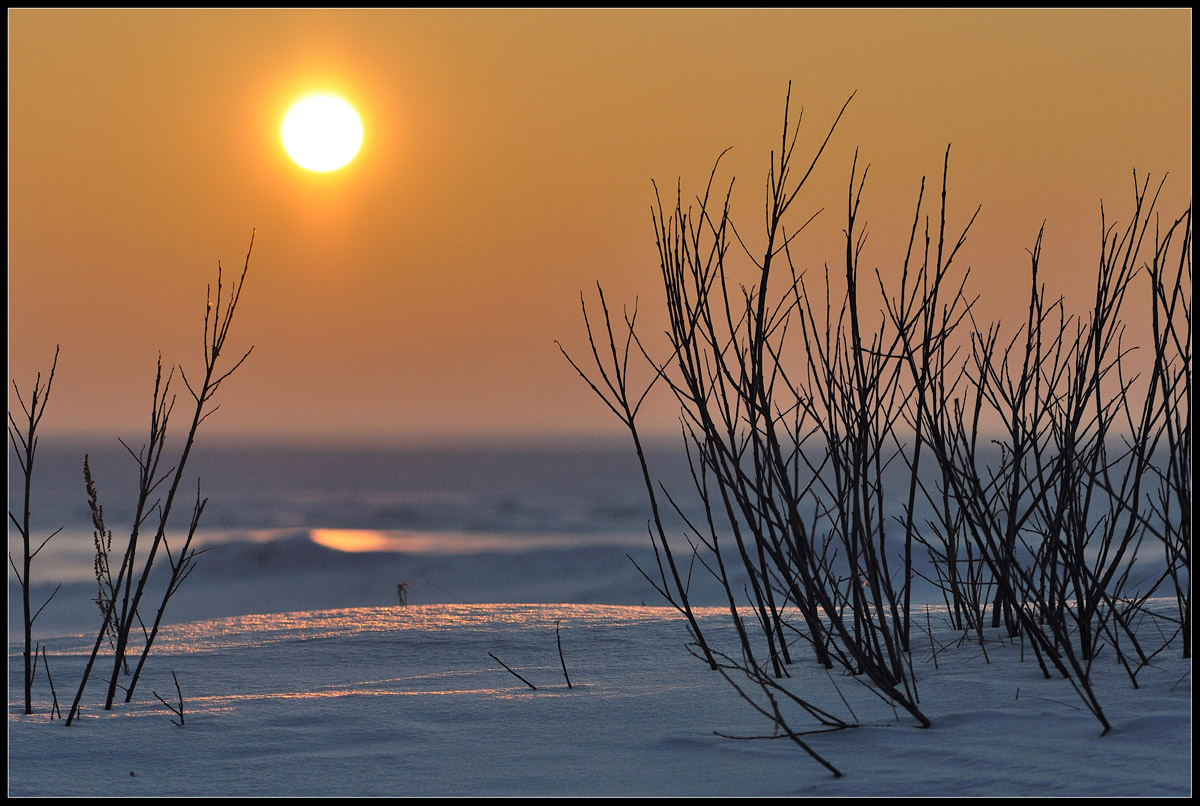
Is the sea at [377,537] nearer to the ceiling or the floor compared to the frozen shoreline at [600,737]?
nearer to the ceiling

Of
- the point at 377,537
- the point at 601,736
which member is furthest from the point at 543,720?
the point at 377,537

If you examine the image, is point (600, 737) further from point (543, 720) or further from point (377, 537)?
point (377, 537)

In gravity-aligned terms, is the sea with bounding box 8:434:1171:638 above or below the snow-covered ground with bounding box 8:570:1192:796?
above

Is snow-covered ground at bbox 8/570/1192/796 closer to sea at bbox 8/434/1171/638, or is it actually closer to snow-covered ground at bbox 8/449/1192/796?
snow-covered ground at bbox 8/449/1192/796

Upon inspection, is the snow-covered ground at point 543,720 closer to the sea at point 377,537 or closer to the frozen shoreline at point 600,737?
the frozen shoreline at point 600,737

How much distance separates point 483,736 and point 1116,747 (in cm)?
118

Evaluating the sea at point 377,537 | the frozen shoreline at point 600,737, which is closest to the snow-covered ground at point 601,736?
the frozen shoreline at point 600,737

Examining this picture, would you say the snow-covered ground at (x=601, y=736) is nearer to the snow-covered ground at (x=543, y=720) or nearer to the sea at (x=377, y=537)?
the snow-covered ground at (x=543, y=720)

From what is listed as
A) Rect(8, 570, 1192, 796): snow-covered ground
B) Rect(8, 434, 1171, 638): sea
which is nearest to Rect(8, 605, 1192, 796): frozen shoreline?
Rect(8, 570, 1192, 796): snow-covered ground

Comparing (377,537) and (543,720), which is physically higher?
(377,537)

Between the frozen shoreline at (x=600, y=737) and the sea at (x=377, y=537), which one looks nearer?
the frozen shoreline at (x=600, y=737)

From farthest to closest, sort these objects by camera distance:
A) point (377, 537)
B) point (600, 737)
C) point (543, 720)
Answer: point (377, 537), point (543, 720), point (600, 737)

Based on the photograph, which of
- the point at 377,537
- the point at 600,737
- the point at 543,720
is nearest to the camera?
the point at 600,737

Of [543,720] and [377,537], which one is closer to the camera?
[543,720]
